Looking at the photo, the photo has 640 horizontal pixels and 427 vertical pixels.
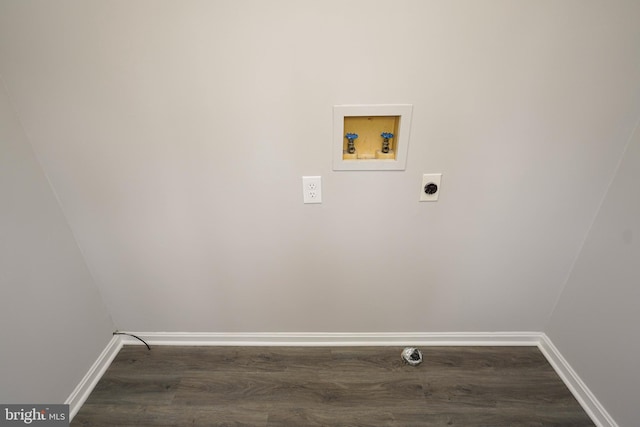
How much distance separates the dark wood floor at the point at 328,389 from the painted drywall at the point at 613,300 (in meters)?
0.21

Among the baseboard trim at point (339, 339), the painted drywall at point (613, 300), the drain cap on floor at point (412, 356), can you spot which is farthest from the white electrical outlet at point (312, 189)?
the painted drywall at point (613, 300)

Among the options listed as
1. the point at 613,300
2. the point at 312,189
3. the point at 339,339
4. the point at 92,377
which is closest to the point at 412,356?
the point at 339,339

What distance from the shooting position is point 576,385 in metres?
1.28

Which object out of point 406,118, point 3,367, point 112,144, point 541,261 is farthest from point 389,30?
point 3,367

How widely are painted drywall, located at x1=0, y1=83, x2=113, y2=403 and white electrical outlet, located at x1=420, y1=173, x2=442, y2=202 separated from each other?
1706mm

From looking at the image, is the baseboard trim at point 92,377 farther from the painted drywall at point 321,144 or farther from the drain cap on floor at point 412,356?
the drain cap on floor at point 412,356

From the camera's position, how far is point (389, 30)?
0.90 m

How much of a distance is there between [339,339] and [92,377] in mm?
1372

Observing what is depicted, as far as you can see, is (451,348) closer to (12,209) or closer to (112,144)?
(112,144)

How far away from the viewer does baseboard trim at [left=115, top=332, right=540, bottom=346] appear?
1523 millimetres

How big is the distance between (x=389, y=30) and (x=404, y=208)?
0.71 meters

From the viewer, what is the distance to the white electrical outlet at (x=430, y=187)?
44.2 inches

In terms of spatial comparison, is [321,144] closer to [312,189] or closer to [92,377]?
[312,189]

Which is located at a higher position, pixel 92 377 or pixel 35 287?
pixel 35 287
